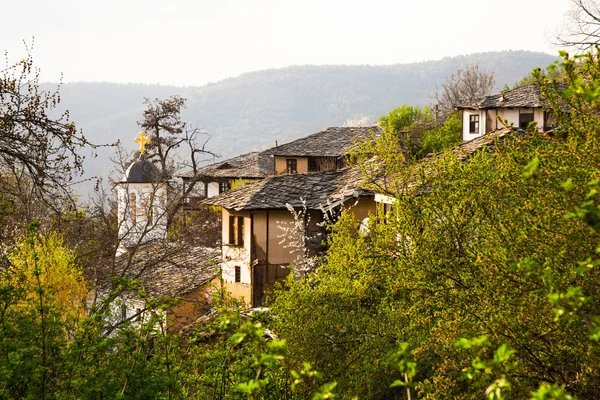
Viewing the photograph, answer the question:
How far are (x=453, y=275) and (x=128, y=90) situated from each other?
17470 cm

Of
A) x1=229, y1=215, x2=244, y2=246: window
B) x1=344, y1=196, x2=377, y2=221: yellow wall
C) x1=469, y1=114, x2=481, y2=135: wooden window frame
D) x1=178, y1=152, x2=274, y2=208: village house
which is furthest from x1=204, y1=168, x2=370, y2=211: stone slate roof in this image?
x1=469, y1=114, x2=481, y2=135: wooden window frame

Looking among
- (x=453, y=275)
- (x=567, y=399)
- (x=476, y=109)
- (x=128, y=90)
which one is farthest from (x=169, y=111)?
(x=128, y=90)

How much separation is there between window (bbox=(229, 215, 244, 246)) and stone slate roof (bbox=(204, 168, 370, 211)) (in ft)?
2.67

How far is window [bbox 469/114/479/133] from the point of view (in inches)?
1658

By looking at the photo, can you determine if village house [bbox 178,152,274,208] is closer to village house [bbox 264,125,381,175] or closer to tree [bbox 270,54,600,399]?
village house [bbox 264,125,381,175]

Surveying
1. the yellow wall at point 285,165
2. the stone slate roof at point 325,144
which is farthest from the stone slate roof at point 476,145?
the yellow wall at point 285,165

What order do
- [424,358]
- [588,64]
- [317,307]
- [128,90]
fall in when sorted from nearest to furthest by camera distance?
[588,64] → [424,358] → [317,307] → [128,90]

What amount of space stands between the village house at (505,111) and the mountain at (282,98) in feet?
296

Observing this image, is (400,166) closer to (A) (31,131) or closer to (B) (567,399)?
(A) (31,131)

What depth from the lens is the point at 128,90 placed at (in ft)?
575

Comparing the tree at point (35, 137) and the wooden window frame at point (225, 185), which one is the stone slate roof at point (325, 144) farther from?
the tree at point (35, 137)

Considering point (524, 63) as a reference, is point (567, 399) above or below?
below

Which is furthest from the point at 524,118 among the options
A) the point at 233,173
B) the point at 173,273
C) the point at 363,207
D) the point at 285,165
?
the point at 173,273

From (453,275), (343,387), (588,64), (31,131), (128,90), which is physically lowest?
(343,387)
